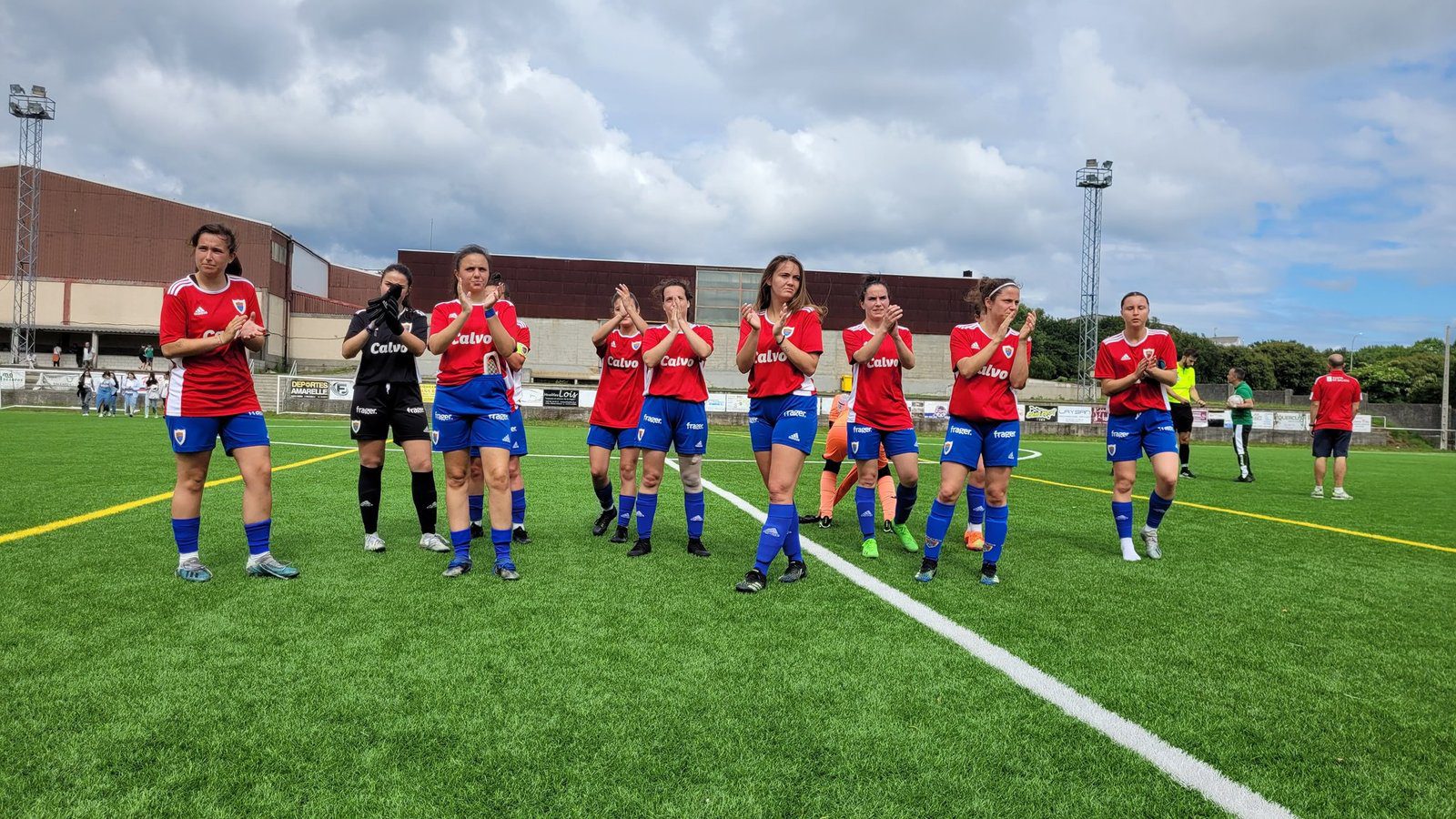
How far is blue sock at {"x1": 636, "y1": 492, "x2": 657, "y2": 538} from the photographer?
5.54 m

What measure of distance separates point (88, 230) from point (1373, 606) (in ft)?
204

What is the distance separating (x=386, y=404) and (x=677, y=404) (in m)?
2.10

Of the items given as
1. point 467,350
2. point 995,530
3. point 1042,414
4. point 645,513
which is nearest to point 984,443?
point 995,530

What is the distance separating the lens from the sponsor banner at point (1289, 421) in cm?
3088

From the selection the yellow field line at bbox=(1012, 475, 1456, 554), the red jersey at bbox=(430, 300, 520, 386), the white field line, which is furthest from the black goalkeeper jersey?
the yellow field line at bbox=(1012, 475, 1456, 554)

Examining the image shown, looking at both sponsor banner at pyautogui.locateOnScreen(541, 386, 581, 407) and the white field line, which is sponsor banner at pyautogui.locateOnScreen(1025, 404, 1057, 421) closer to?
sponsor banner at pyautogui.locateOnScreen(541, 386, 581, 407)

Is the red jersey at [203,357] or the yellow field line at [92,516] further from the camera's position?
the yellow field line at [92,516]

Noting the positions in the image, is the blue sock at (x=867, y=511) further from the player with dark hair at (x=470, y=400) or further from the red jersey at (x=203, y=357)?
the red jersey at (x=203, y=357)

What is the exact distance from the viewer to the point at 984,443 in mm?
5090

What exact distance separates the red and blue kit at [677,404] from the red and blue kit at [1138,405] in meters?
3.19

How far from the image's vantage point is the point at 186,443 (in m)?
4.44

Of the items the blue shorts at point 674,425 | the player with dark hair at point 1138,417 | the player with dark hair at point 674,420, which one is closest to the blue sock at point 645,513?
the player with dark hair at point 674,420

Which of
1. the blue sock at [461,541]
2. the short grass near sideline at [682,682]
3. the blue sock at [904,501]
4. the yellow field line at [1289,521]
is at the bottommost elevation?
the yellow field line at [1289,521]

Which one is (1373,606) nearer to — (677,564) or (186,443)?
(677,564)
